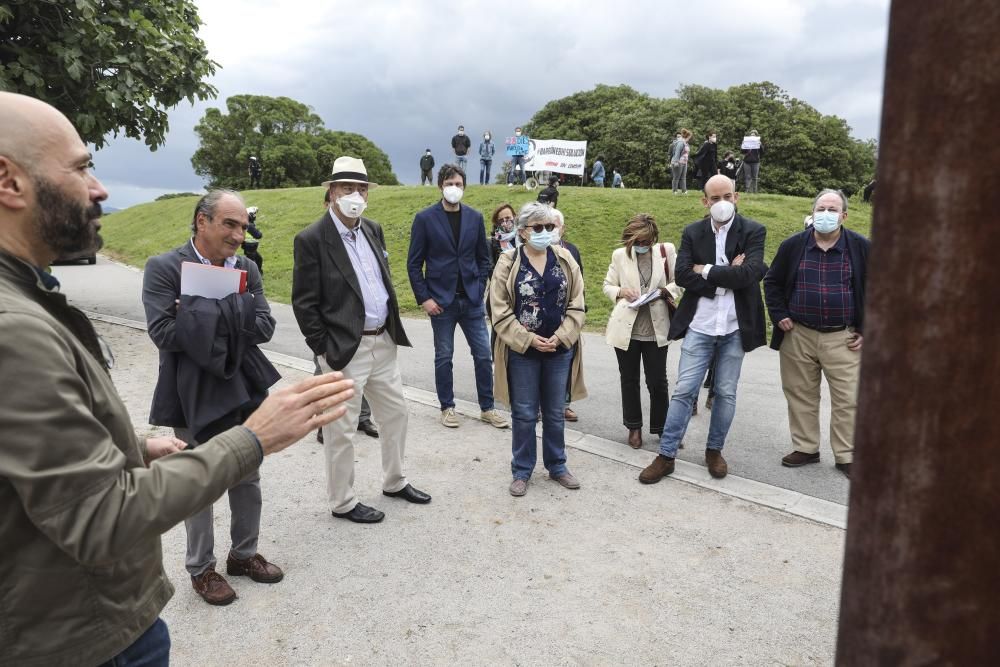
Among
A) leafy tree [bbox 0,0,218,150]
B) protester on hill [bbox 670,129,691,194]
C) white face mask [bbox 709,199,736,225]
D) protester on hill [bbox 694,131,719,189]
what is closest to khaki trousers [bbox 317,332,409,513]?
white face mask [bbox 709,199,736,225]

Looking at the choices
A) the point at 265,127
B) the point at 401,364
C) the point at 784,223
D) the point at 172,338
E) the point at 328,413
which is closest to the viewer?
the point at 328,413

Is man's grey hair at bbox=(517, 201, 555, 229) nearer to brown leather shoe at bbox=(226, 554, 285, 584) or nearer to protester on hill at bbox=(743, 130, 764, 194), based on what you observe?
brown leather shoe at bbox=(226, 554, 285, 584)

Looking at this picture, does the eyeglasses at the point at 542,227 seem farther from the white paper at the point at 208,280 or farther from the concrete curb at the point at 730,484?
the white paper at the point at 208,280

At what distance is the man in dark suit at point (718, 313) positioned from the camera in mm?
4621

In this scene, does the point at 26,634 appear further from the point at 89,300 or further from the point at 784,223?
the point at 784,223

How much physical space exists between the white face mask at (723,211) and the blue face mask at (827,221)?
612 mm

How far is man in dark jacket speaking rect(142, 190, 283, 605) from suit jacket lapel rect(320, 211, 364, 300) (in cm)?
72

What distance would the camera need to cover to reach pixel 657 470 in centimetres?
463

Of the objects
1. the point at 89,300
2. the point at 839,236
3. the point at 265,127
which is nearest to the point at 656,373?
the point at 839,236

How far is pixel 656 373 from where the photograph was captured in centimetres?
551

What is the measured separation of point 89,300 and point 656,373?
41.5 ft

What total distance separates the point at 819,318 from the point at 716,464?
4.55 ft

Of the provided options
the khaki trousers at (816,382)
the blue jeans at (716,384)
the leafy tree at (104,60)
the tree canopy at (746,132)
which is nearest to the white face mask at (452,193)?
the blue jeans at (716,384)

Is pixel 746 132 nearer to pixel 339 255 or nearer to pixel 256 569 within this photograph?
pixel 339 255
